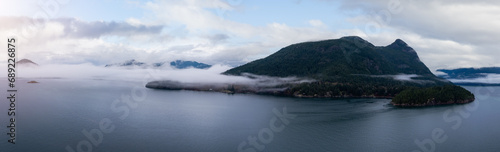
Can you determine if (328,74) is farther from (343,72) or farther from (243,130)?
(243,130)

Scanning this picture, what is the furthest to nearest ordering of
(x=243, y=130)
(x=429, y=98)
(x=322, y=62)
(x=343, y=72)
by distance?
(x=322, y=62) < (x=343, y=72) < (x=429, y=98) < (x=243, y=130)

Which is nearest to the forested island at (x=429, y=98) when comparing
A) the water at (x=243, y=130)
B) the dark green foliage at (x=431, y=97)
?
the dark green foliage at (x=431, y=97)

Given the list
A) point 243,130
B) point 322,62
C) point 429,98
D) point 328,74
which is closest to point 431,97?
point 429,98

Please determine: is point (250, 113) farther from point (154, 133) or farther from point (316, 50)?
point (316, 50)

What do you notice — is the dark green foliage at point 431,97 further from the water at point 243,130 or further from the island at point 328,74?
the water at point 243,130

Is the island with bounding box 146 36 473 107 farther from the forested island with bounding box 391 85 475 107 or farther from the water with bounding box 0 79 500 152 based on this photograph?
the water with bounding box 0 79 500 152

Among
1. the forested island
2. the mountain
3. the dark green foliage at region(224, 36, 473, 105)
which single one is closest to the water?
the forested island

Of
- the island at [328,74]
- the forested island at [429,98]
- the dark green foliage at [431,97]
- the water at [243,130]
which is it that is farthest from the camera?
the island at [328,74]

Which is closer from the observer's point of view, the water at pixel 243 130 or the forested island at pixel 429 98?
the water at pixel 243 130

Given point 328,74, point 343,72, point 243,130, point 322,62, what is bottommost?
point 243,130
